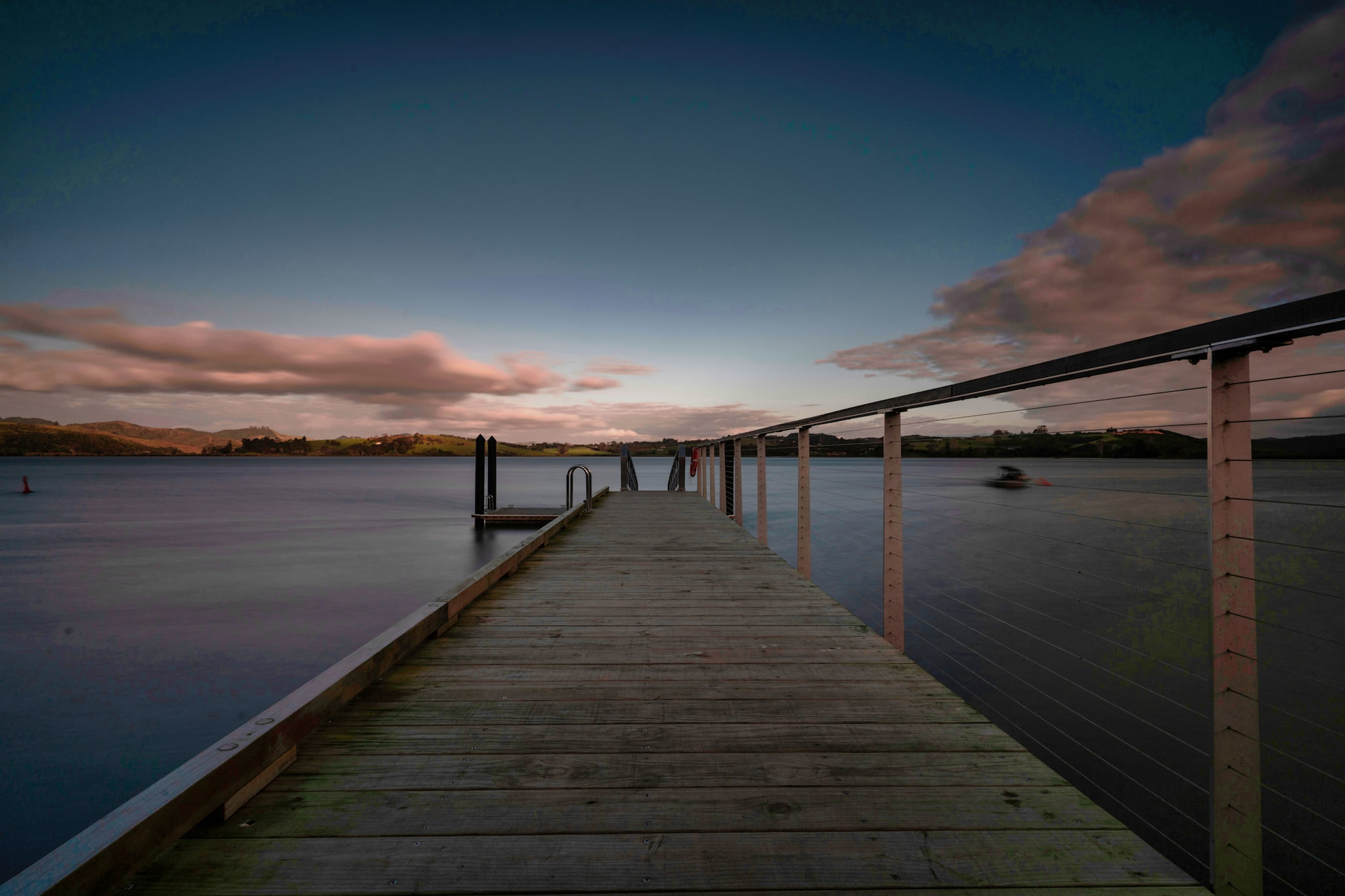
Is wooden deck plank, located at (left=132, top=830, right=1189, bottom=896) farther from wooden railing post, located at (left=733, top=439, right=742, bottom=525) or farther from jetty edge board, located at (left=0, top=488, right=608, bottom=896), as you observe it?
wooden railing post, located at (left=733, top=439, right=742, bottom=525)

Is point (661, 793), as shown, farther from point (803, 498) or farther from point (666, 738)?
point (803, 498)

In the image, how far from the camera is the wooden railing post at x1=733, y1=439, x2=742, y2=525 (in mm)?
6110

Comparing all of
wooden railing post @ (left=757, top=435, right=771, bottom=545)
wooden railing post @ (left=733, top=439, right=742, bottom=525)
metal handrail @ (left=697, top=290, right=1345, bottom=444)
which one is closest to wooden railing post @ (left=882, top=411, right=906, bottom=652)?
metal handrail @ (left=697, top=290, right=1345, bottom=444)

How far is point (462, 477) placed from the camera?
3922 centimetres

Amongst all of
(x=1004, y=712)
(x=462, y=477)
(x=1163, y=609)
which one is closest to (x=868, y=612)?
(x=1004, y=712)

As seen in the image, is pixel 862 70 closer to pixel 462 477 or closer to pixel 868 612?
pixel 868 612

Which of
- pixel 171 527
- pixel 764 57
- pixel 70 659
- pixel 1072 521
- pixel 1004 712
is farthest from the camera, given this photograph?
pixel 171 527

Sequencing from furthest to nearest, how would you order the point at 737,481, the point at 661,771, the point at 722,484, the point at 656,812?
the point at 722,484 < the point at 737,481 < the point at 661,771 < the point at 656,812

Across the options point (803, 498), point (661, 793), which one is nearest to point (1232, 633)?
point (661, 793)

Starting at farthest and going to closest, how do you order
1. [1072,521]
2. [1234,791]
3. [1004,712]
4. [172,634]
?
[1072,521] < [172,634] < [1004,712] < [1234,791]

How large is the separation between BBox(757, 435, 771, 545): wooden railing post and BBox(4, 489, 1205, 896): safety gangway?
9.01 ft

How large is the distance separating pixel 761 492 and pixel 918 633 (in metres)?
2.58

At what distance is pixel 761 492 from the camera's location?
4871 millimetres

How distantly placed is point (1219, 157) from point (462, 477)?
40.6 meters
